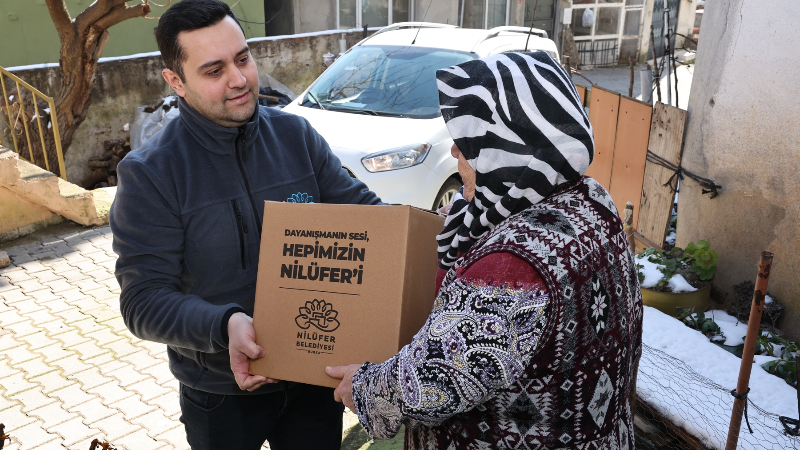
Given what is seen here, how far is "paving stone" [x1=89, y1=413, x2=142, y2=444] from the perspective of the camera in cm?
336

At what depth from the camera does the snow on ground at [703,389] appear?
105 inches

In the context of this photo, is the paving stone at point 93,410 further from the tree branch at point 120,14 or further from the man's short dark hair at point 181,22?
the tree branch at point 120,14

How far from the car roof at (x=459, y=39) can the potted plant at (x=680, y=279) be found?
2959 mm

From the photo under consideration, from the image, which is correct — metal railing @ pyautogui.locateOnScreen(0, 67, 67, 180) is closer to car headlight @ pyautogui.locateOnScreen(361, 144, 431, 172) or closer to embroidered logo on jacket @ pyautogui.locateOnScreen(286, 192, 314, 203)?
car headlight @ pyautogui.locateOnScreen(361, 144, 431, 172)

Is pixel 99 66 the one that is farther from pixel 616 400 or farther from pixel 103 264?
pixel 616 400

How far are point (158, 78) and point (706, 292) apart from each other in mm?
7930

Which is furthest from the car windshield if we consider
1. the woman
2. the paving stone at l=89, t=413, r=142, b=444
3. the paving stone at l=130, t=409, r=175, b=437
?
the woman

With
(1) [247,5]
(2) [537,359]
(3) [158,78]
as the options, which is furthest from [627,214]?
(1) [247,5]

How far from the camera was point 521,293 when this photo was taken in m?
1.25

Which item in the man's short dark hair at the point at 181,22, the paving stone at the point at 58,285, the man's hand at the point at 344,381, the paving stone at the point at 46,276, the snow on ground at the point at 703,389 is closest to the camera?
the man's hand at the point at 344,381

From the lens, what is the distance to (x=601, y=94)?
17.7 feet

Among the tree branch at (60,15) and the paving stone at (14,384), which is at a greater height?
the tree branch at (60,15)

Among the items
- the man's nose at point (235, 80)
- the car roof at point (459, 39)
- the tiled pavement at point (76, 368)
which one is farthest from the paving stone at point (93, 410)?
the car roof at point (459, 39)

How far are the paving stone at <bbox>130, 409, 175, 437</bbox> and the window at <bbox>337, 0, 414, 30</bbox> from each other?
1167 centimetres
